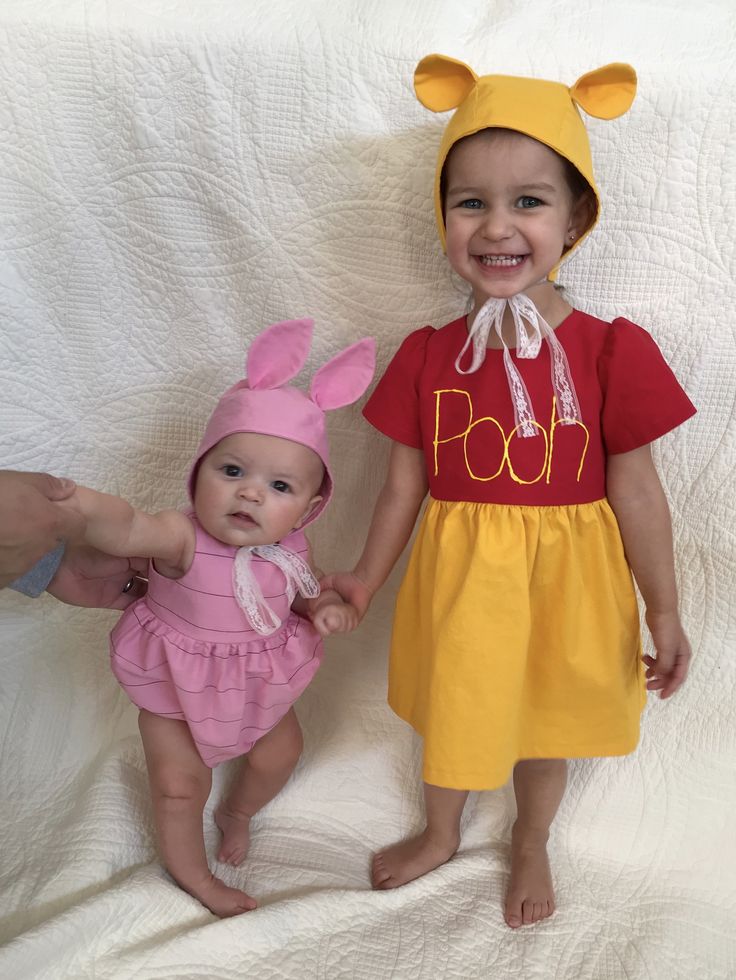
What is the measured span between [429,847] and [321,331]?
70cm

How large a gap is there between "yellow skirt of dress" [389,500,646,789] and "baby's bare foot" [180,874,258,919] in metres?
0.30

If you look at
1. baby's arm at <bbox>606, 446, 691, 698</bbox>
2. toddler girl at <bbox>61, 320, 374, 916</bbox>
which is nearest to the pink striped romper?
toddler girl at <bbox>61, 320, 374, 916</bbox>

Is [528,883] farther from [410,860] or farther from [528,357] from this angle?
[528,357]

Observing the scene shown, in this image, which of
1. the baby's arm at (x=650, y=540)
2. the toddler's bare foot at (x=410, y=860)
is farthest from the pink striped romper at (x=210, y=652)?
the baby's arm at (x=650, y=540)

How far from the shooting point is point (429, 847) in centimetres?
113

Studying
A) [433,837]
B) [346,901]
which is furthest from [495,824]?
[346,901]

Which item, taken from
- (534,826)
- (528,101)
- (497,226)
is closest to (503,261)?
(497,226)

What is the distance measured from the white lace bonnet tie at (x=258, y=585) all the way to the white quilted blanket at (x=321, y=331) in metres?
0.22

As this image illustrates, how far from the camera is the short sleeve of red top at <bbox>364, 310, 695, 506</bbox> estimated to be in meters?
0.92

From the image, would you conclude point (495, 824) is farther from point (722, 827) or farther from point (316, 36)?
point (316, 36)

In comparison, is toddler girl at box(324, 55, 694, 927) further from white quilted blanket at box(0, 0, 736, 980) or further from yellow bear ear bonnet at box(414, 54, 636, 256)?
white quilted blanket at box(0, 0, 736, 980)

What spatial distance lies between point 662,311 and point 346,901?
2.71 ft

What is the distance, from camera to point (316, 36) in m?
1.04

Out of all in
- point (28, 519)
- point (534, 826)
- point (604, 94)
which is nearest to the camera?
point (28, 519)
